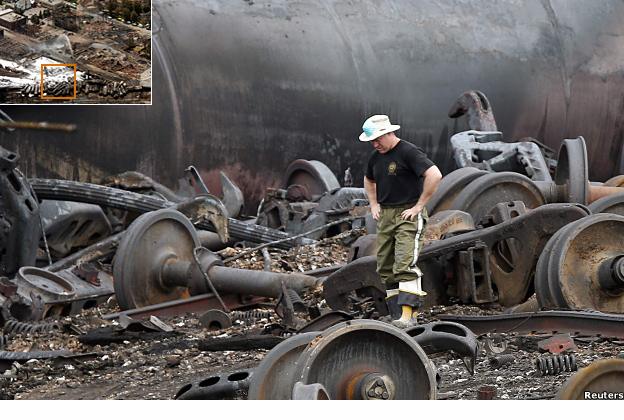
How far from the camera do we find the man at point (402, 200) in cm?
650

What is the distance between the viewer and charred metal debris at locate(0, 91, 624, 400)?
4.73 m

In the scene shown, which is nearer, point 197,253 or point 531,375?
point 531,375

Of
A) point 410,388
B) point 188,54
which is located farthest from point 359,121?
point 410,388

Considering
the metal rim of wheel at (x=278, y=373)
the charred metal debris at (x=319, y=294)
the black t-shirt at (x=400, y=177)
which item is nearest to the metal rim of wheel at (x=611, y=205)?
the charred metal debris at (x=319, y=294)

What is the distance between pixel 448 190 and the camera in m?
8.89

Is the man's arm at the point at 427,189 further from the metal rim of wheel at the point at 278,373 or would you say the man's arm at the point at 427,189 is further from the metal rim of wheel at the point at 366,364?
the metal rim of wheel at the point at 366,364

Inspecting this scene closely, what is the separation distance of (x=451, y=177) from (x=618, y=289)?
2.34m

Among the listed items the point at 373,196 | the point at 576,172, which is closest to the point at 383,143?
the point at 373,196

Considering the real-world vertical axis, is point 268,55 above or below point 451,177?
above

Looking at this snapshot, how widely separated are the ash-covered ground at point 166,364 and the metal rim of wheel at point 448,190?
3.70ft

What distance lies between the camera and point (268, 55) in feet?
41.6

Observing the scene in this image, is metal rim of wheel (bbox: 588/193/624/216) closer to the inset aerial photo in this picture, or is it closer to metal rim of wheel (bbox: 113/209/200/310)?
metal rim of wheel (bbox: 113/209/200/310)

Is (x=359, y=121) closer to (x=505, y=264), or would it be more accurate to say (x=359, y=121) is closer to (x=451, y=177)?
(x=451, y=177)

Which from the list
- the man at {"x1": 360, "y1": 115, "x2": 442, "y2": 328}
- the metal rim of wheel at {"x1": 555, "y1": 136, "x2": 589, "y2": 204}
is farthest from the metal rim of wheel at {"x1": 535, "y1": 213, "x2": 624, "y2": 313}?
the metal rim of wheel at {"x1": 555, "y1": 136, "x2": 589, "y2": 204}
